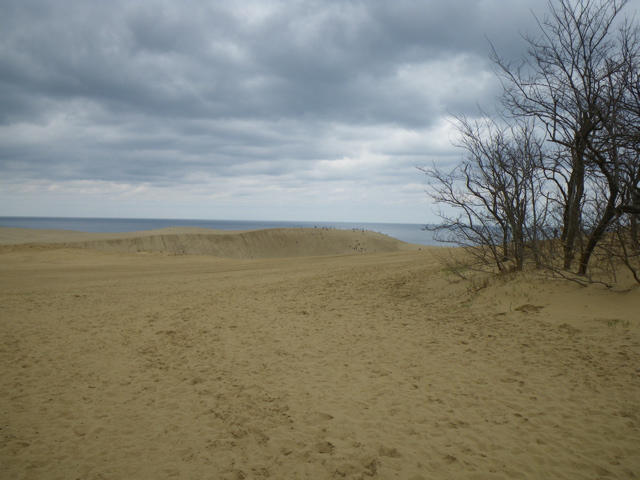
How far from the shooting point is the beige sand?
3.75 m

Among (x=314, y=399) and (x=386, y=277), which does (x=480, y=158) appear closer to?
(x=386, y=277)

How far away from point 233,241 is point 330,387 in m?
33.0

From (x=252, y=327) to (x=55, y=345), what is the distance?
3.71m

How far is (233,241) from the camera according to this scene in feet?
123

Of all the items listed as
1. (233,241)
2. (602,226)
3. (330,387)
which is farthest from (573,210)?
(233,241)

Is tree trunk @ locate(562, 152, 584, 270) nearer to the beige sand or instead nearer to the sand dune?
the beige sand

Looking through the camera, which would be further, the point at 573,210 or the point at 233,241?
the point at 233,241

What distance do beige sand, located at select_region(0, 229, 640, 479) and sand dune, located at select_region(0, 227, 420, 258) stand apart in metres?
22.3

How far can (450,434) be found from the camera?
4113 mm

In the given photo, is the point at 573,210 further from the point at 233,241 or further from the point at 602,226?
the point at 233,241

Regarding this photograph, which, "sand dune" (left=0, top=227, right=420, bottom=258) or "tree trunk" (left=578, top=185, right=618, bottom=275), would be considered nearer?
"tree trunk" (left=578, top=185, right=618, bottom=275)

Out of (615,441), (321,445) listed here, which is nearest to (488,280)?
(615,441)

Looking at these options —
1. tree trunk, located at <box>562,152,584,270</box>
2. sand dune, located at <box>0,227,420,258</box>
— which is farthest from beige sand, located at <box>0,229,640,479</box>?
sand dune, located at <box>0,227,420,258</box>

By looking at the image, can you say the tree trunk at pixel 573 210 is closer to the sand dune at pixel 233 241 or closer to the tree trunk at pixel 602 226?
the tree trunk at pixel 602 226
